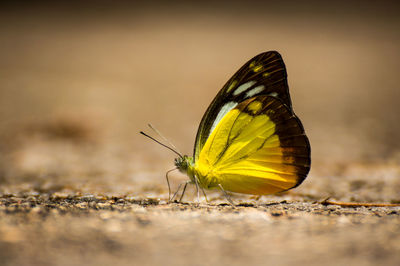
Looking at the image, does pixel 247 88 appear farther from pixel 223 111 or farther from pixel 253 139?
pixel 253 139

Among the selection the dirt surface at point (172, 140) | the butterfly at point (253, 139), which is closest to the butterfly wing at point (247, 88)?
the butterfly at point (253, 139)

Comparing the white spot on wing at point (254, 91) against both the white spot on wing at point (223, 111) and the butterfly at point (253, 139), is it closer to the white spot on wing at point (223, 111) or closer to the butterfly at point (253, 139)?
the butterfly at point (253, 139)

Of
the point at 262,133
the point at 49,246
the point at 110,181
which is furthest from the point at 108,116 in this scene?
the point at 49,246

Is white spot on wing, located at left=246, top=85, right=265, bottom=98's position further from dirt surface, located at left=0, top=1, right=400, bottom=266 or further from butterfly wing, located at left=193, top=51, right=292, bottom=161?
dirt surface, located at left=0, top=1, right=400, bottom=266

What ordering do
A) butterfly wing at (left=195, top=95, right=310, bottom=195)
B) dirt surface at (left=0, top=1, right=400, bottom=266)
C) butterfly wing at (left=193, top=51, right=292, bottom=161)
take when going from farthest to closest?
butterfly wing at (left=193, top=51, right=292, bottom=161)
butterfly wing at (left=195, top=95, right=310, bottom=195)
dirt surface at (left=0, top=1, right=400, bottom=266)

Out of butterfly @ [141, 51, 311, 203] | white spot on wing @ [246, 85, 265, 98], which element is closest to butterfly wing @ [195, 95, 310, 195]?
butterfly @ [141, 51, 311, 203]

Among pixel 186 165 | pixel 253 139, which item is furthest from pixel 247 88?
pixel 186 165

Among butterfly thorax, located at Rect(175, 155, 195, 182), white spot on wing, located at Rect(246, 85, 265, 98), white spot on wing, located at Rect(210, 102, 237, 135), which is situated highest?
white spot on wing, located at Rect(246, 85, 265, 98)
